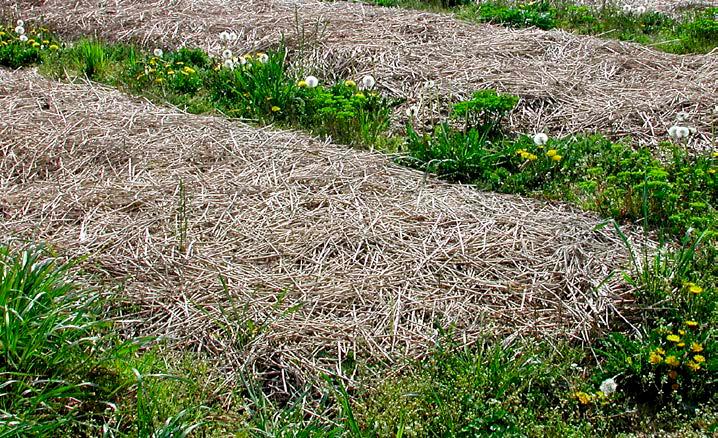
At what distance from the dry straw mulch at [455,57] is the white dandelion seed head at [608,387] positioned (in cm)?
275

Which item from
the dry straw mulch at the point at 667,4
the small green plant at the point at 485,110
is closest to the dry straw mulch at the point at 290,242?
the small green plant at the point at 485,110

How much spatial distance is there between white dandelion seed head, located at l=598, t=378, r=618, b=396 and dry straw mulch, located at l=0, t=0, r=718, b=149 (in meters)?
2.75

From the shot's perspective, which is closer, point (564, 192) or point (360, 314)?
point (360, 314)

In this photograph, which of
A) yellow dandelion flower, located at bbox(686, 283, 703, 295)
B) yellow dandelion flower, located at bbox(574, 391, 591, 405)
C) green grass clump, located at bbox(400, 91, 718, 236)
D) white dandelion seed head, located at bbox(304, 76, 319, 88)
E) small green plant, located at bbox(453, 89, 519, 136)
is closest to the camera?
yellow dandelion flower, located at bbox(574, 391, 591, 405)

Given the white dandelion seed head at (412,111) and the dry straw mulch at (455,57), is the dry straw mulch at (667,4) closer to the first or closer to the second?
the dry straw mulch at (455,57)

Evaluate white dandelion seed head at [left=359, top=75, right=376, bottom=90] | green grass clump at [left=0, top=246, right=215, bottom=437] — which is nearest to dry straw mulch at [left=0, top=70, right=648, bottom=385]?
green grass clump at [left=0, top=246, right=215, bottom=437]

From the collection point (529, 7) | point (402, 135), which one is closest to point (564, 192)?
point (402, 135)

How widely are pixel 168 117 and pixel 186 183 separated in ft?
3.49

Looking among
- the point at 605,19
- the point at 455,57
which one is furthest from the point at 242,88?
the point at 605,19

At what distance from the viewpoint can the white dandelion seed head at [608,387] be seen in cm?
307

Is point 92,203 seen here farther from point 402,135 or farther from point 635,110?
point 635,110

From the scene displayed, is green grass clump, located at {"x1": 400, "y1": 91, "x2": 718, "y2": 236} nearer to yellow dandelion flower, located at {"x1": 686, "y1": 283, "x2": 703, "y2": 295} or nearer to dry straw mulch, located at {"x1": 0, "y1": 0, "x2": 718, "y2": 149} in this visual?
dry straw mulch, located at {"x1": 0, "y1": 0, "x2": 718, "y2": 149}

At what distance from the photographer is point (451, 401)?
2965 millimetres

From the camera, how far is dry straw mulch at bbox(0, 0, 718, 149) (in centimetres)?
571
